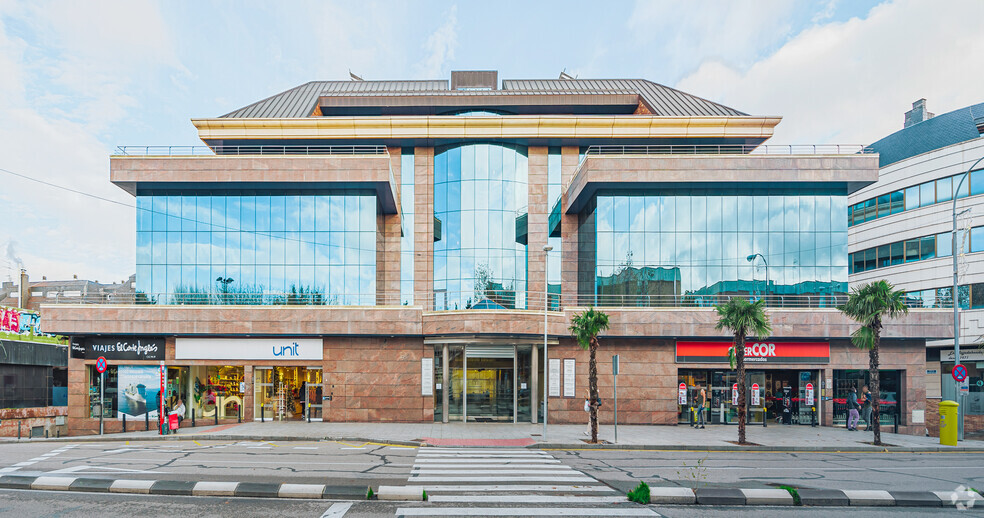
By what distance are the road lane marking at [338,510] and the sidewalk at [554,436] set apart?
29.4 ft

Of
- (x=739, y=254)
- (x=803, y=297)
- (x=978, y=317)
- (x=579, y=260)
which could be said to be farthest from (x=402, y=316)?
(x=978, y=317)

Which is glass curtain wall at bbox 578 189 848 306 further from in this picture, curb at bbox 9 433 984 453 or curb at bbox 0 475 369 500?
curb at bbox 0 475 369 500

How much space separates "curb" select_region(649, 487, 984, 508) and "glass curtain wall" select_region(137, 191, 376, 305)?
20707 mm

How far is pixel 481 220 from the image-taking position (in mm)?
30609

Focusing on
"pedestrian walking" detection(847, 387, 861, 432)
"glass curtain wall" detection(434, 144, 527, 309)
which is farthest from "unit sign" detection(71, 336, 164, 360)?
"pedestrian walking" detection(847, 387, 861, 432)

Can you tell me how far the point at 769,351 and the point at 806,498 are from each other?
16445mm

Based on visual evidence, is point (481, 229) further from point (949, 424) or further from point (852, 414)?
point (949, 424)

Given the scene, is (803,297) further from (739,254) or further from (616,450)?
(616,450)

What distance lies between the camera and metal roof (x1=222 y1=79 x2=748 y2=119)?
34.3m

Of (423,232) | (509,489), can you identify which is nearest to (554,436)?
(509,489)

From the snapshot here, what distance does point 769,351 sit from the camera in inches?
1058

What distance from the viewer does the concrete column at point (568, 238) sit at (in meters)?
31.2

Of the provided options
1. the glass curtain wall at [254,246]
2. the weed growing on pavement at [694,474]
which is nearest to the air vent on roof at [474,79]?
the glass curtain wall at [254,246]

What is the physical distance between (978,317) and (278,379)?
4136 centimetres
